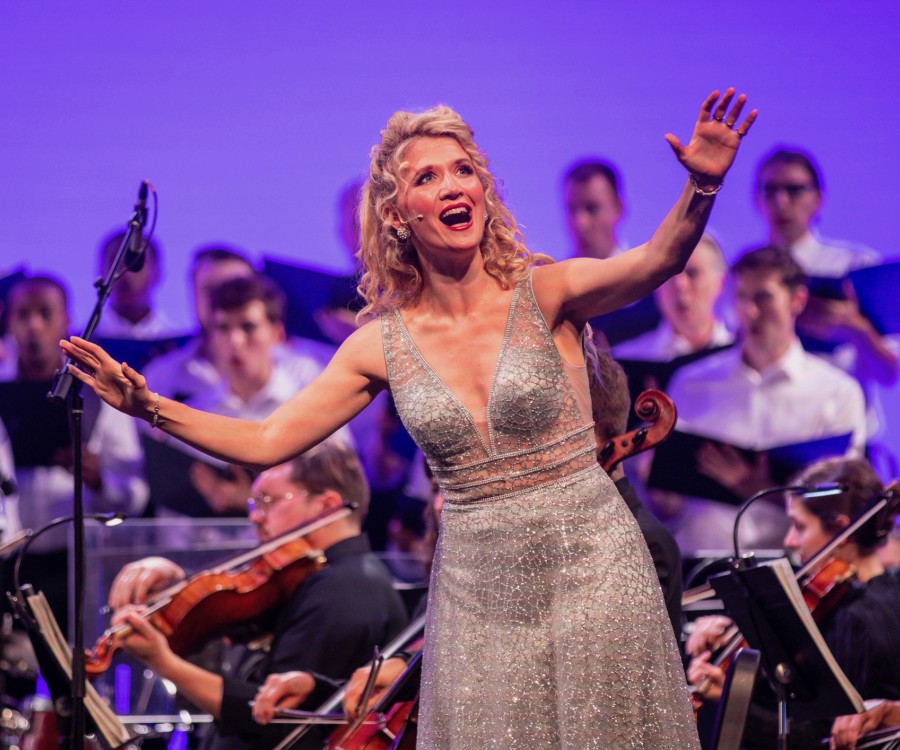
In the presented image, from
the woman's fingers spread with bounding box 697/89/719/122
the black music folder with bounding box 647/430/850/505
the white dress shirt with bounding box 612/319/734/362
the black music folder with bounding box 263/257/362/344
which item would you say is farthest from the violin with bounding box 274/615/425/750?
the black music folder with bounding box 263/257/362/344

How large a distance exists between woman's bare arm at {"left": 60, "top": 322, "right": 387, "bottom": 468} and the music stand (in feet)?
3.51

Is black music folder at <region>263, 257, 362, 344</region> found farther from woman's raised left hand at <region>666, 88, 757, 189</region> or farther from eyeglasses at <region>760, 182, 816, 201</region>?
woman's raised left hand at <region>666, 88, 757, 189</region>

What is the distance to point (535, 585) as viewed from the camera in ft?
6.61

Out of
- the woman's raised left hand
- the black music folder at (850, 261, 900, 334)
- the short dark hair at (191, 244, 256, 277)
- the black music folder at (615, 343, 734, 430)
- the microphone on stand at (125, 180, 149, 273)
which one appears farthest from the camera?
the short dark hair at (191, 244, 256, 277)

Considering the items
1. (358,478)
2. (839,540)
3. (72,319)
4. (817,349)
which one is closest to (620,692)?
(839,540)

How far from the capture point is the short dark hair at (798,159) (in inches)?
204

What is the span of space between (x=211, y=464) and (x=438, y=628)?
369cm

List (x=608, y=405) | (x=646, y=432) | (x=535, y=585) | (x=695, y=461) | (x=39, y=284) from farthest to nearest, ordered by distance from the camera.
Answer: (x=39, y=284), (x=695, y=461), (x=608, y=405), (x=646, y=432), (x=535, y=585)

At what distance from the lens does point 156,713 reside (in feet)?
14.8

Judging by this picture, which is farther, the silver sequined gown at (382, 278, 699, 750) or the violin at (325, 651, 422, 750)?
the violin at (325, 651, 422, 750)

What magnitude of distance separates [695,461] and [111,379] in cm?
356

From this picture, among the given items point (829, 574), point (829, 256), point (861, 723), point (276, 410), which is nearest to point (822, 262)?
point (829, 256)

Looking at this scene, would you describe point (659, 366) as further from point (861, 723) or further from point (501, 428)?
point (501, 428)

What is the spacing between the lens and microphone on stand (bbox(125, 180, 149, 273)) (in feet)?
9.50
